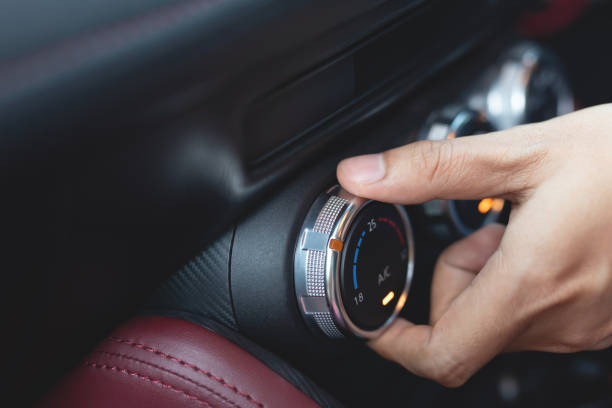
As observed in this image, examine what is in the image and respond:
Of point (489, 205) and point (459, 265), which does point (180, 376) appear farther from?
point (489, 205)

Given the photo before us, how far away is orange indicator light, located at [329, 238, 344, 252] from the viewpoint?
56 cm

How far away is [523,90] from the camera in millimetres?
961

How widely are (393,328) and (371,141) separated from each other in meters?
0.26

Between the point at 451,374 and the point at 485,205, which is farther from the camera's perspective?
the point at 485,205

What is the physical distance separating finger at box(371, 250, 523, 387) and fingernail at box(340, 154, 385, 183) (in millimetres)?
184

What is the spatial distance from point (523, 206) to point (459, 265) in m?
0.18

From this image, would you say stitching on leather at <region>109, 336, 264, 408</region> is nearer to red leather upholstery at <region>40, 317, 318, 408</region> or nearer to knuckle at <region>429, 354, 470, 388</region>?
red leather upholstery at <region>40, 317, 318, 408</region>

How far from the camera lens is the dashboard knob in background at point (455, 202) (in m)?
0.76

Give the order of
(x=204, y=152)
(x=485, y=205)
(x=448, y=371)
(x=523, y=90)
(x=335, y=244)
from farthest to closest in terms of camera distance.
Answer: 1. (x=523, y=90)
2. (x=485, y=205)
3. (x=448, y=371)
4. (x=335, y=244)
5. (x=204, y=152)

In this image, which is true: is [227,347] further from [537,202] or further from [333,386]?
[537,202]

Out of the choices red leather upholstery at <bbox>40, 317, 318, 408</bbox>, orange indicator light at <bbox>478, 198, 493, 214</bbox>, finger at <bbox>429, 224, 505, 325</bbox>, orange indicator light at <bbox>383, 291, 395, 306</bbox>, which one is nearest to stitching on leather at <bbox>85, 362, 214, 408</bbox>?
red leather upholstery at <bbox>40, 317, 318, 408</bbox>

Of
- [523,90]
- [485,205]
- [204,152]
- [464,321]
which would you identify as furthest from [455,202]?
[204,152]

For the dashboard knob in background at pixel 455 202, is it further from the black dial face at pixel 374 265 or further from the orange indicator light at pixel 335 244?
the orange indicator light at pixel 335 244

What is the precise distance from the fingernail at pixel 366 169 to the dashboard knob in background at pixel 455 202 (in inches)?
7.6
